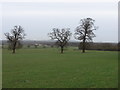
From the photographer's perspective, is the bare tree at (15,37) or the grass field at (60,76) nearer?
the grass field at (60,76)

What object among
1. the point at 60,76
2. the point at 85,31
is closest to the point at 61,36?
the point at 85,31

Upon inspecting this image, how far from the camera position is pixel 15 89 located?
11.1 m

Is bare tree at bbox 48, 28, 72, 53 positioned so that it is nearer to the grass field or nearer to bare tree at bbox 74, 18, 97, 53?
bare tree at bbox 74, 18, 97, 53

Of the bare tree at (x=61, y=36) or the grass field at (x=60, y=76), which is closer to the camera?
the grass field at (x=60, y=76)

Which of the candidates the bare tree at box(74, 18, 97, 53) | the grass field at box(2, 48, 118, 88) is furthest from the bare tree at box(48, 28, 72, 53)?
the grass field at box(2, 48, 118, 88)

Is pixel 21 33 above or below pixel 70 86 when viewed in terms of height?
above

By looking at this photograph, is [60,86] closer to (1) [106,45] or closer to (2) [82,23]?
(2) [82,23]

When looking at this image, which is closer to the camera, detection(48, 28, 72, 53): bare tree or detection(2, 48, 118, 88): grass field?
detection(2, 48, 118, 88): grass field

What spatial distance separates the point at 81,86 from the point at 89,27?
59.5m

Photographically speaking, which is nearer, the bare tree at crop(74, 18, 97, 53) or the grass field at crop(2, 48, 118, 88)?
the grass field at crop(2, 48, 118, 88)

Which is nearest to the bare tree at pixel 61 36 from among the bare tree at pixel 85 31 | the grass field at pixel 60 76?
the bare tree at pixel 85 31

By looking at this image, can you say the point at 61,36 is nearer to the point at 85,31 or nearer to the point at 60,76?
the point at 85,31

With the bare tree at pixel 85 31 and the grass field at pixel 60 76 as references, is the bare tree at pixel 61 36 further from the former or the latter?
the grass field at pixel 60 76

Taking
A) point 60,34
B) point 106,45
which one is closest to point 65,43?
point 60,34
